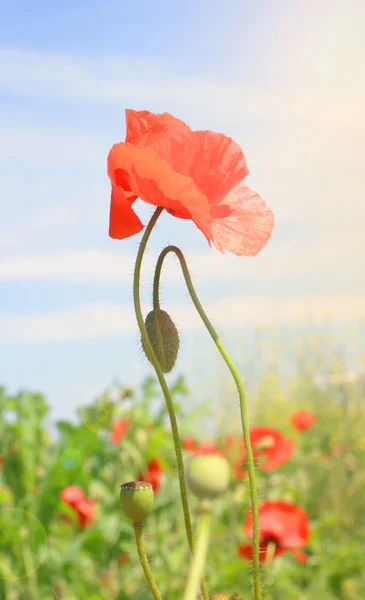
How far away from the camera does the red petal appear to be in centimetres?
51

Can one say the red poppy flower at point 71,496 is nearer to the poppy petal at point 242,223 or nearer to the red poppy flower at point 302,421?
the red poppy flower at point 302,421

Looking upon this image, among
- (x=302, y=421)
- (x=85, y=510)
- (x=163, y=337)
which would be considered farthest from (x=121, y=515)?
(x=163, y=337)

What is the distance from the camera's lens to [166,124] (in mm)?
524

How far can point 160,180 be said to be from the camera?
47cm

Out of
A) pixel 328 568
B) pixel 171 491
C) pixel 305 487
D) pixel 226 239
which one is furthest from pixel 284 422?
pixel 226 239

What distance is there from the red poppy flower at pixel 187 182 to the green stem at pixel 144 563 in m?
0.18

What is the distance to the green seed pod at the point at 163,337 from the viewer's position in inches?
20.0

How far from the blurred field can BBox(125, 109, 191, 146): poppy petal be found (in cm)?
102

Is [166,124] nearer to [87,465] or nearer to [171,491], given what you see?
[171,491]

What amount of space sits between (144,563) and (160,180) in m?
0.21

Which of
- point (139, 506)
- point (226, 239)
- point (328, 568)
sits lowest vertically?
point (328, 568)

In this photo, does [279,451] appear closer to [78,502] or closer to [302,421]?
[78,502]

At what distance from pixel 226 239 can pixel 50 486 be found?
4.91 feet

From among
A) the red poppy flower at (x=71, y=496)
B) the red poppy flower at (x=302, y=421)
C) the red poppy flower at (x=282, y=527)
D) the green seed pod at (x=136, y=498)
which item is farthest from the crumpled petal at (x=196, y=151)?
the red poppy flower at (x=302, y=421)
